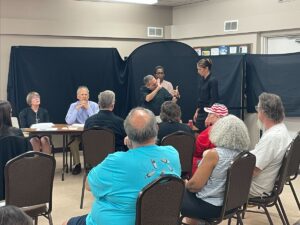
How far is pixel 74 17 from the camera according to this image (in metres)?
7.75

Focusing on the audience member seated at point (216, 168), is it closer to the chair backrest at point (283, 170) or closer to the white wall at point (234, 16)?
the chair backrest at point (283, 170)

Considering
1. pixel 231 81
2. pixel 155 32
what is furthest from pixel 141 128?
pixel 155 32

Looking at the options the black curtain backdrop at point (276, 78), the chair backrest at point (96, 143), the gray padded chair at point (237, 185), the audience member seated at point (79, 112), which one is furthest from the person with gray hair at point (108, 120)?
the black curtain backdrop at point (276, 78)

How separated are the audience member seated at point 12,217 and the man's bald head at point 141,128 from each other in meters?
1.22

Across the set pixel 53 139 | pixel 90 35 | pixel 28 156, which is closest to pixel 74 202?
pixel 28 156

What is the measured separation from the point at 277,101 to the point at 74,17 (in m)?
5.11

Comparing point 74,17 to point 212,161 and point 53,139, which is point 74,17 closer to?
point 53,139

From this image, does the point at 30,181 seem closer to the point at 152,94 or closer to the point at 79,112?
the point at 79,112

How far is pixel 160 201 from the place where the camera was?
7.39ft

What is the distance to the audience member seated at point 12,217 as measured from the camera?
117cm

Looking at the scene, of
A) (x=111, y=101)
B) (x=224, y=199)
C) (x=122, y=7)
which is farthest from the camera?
(x=122, y=7)

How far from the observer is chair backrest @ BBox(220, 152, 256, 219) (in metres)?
2.79

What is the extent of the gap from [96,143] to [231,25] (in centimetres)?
395

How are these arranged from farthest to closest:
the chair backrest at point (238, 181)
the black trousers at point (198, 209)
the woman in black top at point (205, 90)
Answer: the woman in black top at point (205, 90)
the black trousers at point (198, 209)
the chair backrest at point (238, 181)
